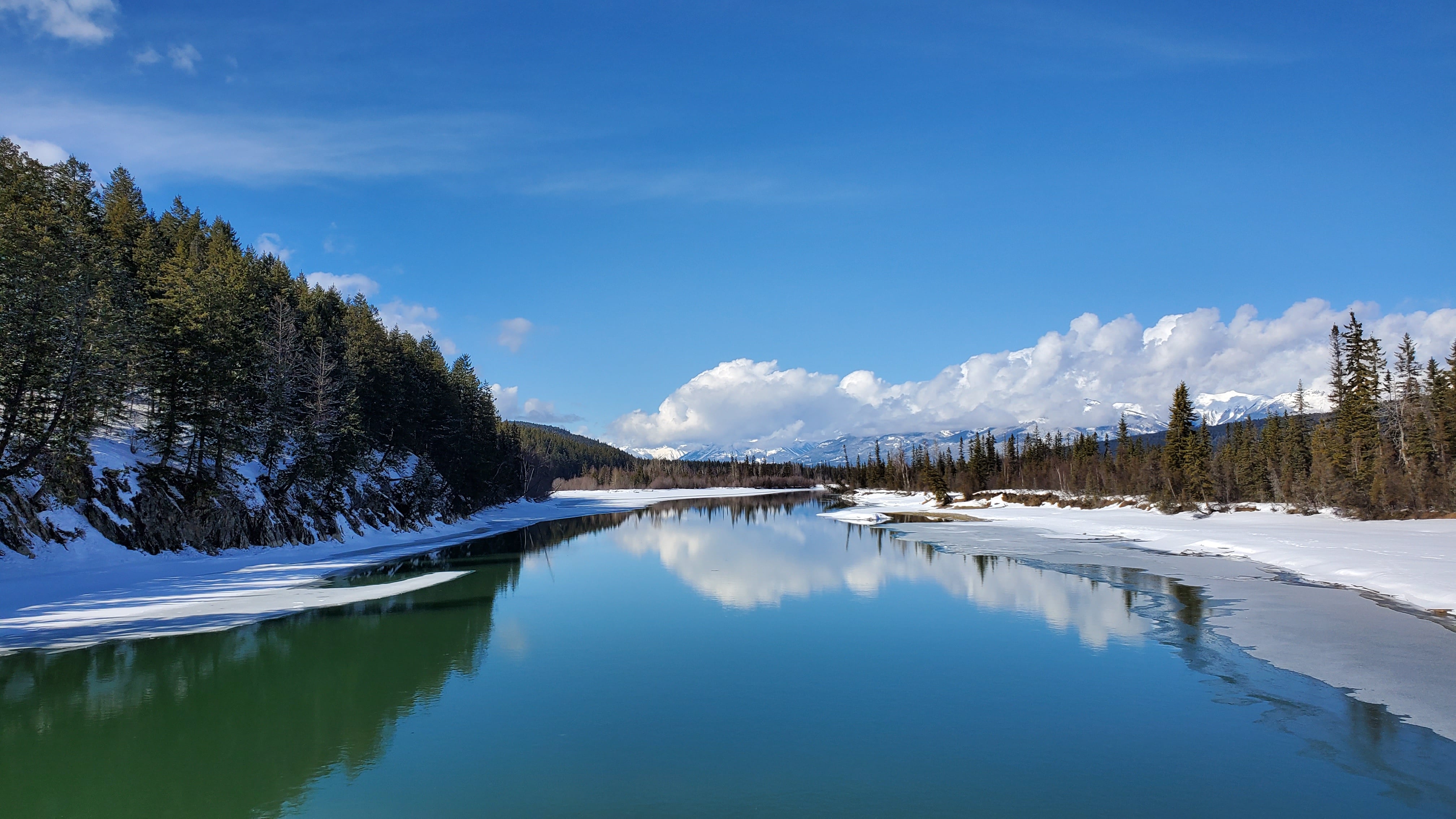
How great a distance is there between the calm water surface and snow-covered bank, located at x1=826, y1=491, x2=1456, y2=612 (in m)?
7.59

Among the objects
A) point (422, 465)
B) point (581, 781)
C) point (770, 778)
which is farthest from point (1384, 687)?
point (422, 465)

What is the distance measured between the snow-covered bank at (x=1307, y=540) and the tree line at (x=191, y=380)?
1739 inches

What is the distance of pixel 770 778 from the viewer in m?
10.2

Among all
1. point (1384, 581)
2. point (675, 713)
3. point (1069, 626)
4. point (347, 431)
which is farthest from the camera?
point (347, 431)

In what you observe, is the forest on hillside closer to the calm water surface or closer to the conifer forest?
the conifer forest

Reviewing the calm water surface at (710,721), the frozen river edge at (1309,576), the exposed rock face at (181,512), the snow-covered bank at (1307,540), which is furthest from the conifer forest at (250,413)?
the calm water surface at (710,721)

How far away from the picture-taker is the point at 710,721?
12719mm

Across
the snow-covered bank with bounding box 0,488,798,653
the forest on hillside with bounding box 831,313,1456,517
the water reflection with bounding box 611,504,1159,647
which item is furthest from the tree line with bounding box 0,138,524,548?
the forest on hillside with bounding box 831,313,1456,517

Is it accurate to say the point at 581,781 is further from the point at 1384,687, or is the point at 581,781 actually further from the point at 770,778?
the point at 1384,687

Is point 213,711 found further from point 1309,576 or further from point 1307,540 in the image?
point 1307,540

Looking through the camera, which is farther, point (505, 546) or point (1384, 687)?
point (505, 546)

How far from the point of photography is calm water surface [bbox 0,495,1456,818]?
376 inches

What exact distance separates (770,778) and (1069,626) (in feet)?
43.8

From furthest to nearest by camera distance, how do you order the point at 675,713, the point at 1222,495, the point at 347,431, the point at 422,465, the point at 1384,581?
1. the point at 1222,495
2. the point at 422,465
3. the point at 347,431
4. the point at 1384,581
5. the point at 675,713
